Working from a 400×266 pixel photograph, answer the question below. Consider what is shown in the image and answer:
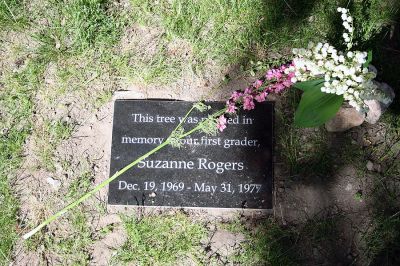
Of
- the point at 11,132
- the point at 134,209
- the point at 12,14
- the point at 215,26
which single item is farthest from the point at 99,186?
the point at 12,14

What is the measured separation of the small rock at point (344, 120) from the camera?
263 centimetres

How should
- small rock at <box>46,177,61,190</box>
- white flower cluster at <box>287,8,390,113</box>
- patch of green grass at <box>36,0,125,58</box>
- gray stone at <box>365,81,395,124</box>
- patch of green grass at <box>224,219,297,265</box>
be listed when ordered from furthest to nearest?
patch of green grass at <box>36,0,125,58</box> → small rock at <box>46,177,61,190</box> → patch of green grass at <box>224,219,297,265</box> → gray stone at <box>365,81,395,124</box> → white flower cluster at <box>287,8,390,113</box>

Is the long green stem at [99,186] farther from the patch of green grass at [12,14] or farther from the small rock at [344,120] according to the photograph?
the patch of green grass at [12,14]

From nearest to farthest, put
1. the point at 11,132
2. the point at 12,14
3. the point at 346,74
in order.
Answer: the point at 346,74 < the point at 11,132 < the point at 12,14

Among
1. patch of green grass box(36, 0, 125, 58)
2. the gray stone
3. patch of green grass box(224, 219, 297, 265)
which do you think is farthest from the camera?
patch of green grass box(36, 0, 125, 58)

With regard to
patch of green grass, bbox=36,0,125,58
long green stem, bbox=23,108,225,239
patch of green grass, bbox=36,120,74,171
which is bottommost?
long green stem, bbox=23,108,225,239

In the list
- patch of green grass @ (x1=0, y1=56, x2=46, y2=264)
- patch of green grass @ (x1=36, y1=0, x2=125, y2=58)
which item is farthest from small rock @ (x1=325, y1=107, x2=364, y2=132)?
patch of green grass @ (x1=0, y1=56, x2=46, y2=264)

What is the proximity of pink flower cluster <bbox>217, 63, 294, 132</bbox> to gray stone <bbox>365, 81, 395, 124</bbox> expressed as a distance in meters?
0.52

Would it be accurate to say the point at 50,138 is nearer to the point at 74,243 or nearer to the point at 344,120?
the point at 74,243

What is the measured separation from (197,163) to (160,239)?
56 cm

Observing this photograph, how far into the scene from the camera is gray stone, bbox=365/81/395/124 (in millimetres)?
2547

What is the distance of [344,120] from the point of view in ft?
8.77

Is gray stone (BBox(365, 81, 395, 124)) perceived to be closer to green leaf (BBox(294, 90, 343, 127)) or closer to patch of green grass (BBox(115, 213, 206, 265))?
green leaf (BBox(294, 90, 343, 127))

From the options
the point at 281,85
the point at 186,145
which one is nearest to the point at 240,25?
the point at 281,85
